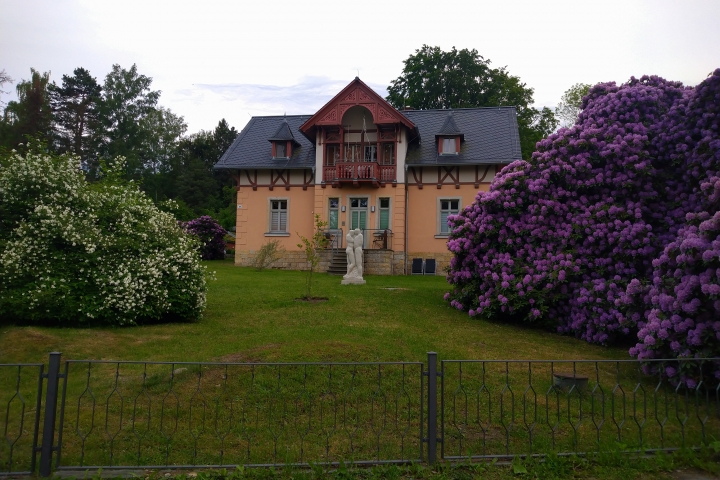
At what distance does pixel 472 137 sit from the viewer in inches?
967

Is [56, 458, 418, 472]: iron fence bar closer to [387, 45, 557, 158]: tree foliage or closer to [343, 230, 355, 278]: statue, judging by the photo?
[343, 230, 355, 278]: statue

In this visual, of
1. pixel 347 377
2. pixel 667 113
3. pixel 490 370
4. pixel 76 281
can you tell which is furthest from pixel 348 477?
pixel 667 113

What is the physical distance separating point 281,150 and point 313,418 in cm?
2090

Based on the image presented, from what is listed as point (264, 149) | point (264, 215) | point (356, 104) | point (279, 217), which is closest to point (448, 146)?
point (356, 104)

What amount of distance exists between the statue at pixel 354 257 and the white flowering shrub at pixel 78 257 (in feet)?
22.3

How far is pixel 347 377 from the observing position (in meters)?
6.78

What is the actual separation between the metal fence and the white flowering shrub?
2.17 metres

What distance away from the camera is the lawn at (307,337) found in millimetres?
7680

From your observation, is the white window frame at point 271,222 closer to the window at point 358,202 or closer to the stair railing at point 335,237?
the stair railing at point 335,237

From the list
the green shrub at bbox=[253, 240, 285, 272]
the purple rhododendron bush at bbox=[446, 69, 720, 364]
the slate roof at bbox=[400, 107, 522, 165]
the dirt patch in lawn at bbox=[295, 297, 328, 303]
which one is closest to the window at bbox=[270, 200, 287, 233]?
the green shrub at bbox=[253, 240, 285, 272]

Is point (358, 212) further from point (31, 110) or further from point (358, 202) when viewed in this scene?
point (31, 110)

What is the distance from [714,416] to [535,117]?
3519 cm

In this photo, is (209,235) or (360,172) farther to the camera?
(209,235)

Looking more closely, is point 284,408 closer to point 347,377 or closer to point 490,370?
point 347,377
